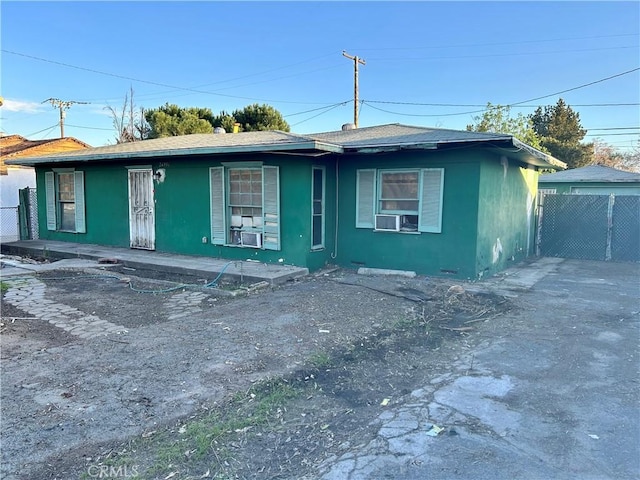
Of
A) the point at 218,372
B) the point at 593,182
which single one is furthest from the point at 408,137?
the point at 593,182

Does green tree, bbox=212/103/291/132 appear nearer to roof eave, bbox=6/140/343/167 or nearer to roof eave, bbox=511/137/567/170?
roof eave, bbox=6/140/343/167

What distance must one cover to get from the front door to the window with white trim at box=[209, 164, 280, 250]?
2100mm

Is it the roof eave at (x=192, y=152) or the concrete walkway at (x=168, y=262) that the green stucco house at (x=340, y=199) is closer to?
the roof eave at (x=192, y=152)

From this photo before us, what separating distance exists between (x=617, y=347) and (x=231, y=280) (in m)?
6.03

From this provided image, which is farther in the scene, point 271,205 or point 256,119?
point 256,119

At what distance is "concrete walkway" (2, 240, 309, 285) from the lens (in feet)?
27.0

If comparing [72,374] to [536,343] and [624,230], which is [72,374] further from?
[624,230]

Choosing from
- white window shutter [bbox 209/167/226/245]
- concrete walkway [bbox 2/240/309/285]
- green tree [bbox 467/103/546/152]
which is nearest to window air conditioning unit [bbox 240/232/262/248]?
concrete walkway [bbox 2/240/309/285]

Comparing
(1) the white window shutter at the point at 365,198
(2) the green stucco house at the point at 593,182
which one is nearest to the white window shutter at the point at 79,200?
(1) the white window shutter at the point at 365,198

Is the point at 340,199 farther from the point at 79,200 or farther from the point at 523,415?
the point at 79,200

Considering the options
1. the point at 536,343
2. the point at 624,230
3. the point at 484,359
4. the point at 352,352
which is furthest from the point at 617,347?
the point at 624,230

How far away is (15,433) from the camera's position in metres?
2.90

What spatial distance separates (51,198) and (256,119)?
46.3 ft

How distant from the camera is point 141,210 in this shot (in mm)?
11258
